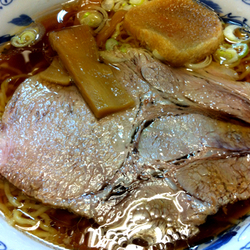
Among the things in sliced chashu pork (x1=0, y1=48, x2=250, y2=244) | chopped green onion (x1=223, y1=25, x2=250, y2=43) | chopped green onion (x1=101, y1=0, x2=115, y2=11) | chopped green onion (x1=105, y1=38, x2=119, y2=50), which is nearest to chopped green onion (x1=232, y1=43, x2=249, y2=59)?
chopped green onion (x1=223, y1=25, x2=250, y2=43)


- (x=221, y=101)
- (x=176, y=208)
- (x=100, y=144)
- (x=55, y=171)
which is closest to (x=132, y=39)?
(x=221, y=101)

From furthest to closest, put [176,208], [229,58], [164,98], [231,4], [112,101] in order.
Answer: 1. [231,4]
2. [229,58]
3. [164,98]
4. [112,101]
5. [176,208]

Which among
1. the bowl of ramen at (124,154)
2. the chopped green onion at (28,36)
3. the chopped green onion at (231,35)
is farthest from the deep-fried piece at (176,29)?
the chopped green onion at (28,36)

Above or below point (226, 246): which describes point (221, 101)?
above

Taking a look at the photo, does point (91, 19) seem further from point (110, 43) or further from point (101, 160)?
point (101, 160)

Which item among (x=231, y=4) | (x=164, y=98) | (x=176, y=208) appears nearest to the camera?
(x=176, y=208)

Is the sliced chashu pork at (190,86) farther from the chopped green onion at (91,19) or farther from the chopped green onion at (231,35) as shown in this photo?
the chopped green onion at (231,35)

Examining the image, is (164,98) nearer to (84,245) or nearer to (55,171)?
(55,171)

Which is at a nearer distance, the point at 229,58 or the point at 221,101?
the point at 221,101
